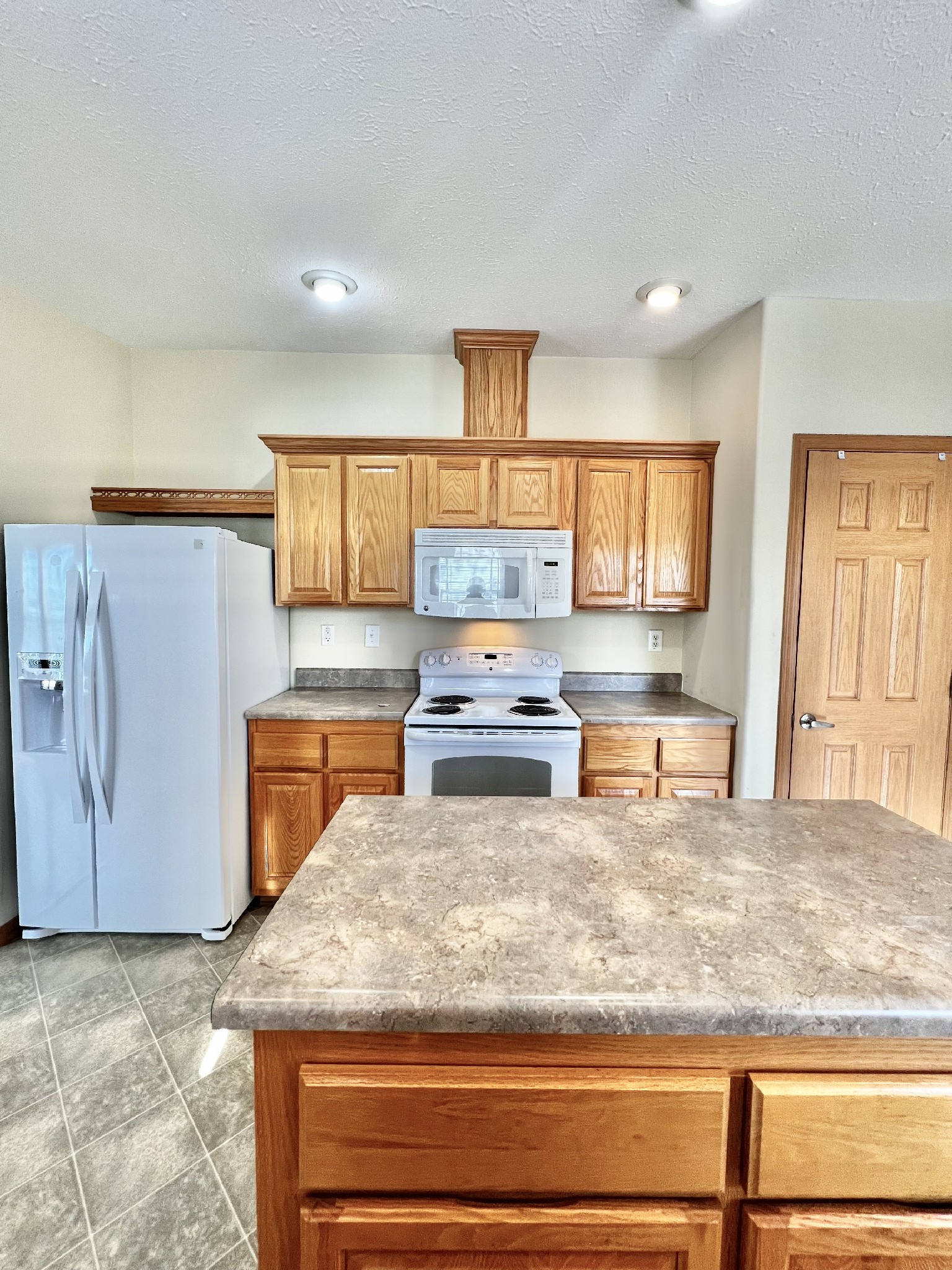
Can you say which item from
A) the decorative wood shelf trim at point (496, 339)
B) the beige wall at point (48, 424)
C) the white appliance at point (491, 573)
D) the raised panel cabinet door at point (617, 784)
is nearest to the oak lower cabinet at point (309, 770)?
the white appliance at point (491, 573)

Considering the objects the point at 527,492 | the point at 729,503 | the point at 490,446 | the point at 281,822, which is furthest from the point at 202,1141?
the point at 729,503

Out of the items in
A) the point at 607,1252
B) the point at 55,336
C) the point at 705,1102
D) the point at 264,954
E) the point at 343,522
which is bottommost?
the point at 607,1252

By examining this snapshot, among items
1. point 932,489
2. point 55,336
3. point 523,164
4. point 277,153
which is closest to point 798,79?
point 523,164

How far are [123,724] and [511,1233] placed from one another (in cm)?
218

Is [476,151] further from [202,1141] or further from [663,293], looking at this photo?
[202,1141]

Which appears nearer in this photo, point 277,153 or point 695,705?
point 277,153

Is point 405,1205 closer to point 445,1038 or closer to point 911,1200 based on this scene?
point 445,1038

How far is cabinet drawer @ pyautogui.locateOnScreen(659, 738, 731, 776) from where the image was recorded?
251cm

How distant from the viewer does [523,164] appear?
1.61m

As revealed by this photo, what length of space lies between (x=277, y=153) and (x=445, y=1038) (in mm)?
2134

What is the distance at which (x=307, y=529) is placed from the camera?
2758mm

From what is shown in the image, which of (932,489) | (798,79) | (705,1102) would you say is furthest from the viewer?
(932,489)

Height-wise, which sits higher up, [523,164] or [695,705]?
[523,164]

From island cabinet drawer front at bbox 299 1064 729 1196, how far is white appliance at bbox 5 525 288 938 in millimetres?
1830
